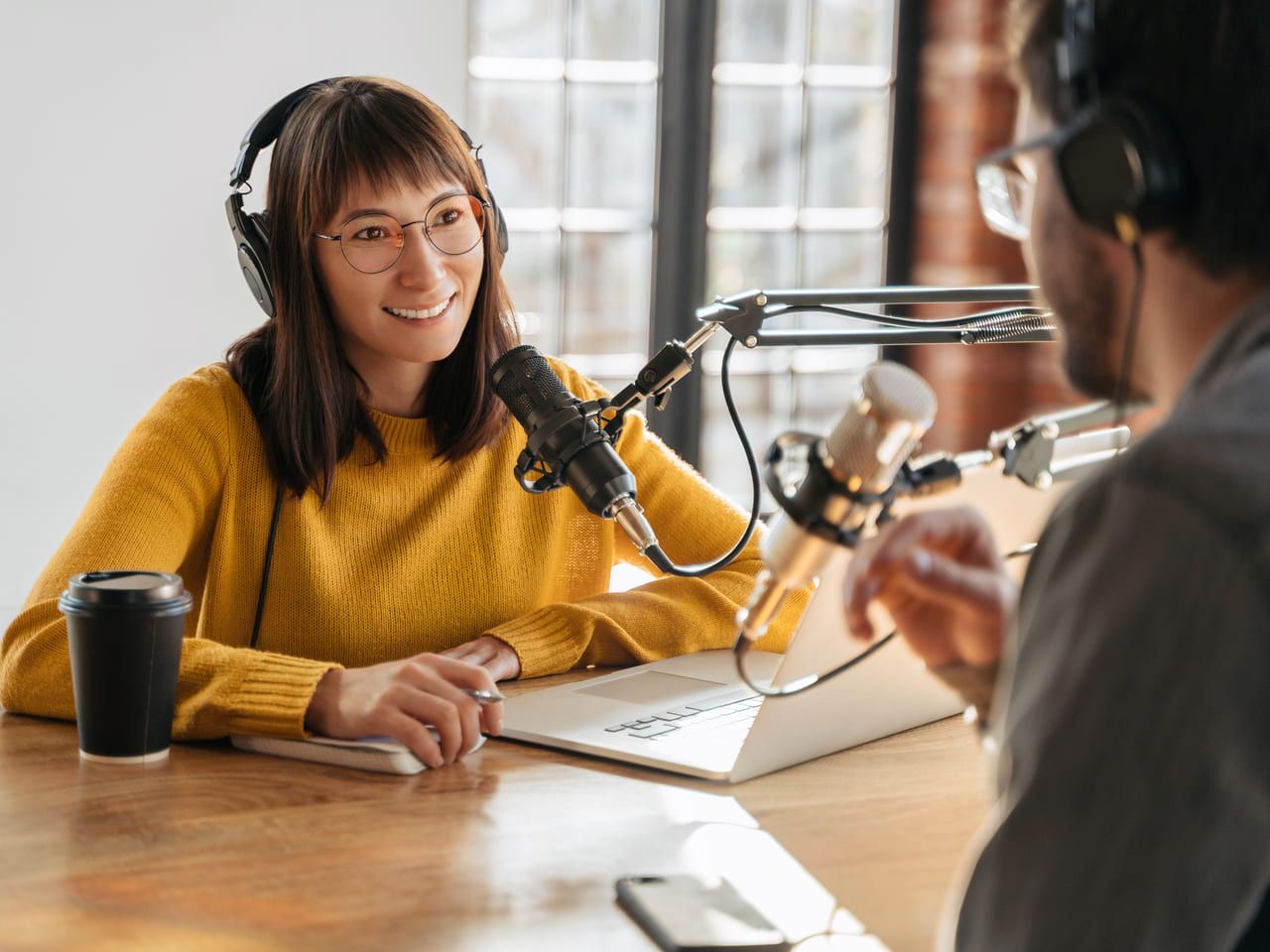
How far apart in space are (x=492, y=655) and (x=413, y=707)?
27 cm

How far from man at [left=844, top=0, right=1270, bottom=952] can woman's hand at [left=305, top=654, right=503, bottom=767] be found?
2.20 feet

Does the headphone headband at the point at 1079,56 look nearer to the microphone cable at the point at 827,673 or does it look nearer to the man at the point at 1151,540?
the man at the point at 1151,540

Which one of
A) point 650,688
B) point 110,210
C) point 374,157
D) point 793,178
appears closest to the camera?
point 650,688

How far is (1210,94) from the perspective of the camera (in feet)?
2.30

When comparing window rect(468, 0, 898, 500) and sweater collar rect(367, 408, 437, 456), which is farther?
window rect(468, 0, 898, 500)

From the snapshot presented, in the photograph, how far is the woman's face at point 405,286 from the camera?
170cm

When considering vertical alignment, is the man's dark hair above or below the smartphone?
above

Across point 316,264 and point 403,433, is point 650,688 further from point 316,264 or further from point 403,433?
point 316,264

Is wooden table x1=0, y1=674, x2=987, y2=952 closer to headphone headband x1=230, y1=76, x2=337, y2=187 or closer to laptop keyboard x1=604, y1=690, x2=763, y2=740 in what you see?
laptop keyboard x1=604, y1=690, x2=763, y2=740

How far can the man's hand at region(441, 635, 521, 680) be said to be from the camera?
5.02ft

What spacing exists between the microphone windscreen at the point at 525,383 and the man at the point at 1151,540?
24.1 inches

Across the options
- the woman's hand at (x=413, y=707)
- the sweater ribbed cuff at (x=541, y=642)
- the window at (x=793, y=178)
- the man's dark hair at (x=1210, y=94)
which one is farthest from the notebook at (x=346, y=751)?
the window at (x=793, y=178)

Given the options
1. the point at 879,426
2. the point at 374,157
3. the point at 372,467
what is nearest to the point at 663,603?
the point at 372,467

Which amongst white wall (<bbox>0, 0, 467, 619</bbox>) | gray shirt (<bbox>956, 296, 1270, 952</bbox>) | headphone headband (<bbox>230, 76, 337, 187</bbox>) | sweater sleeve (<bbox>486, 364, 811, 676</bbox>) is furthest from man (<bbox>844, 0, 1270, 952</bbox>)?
white wall (<bbox>0, 0, 467, 619</bbox>)
